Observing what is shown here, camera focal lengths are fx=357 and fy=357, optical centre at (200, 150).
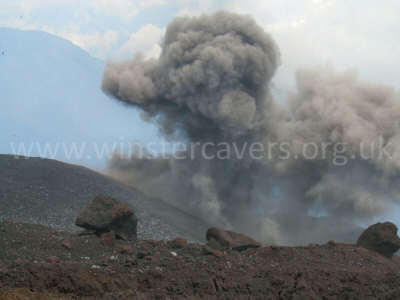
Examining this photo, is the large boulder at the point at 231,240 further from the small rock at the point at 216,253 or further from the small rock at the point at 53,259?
the small rock at the point at 53,259

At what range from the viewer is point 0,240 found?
28.2ft

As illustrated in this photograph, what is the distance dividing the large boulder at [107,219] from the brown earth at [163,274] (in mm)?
530

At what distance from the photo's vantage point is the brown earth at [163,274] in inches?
225

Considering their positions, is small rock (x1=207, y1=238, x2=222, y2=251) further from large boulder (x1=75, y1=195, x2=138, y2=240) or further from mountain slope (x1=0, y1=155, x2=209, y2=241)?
mountain slope (x1=0, y1=155, x2=209, y2=241)

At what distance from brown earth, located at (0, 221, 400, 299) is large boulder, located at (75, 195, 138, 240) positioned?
1.74ft

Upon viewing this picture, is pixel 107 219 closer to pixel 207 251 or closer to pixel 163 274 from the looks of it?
pixel 207 251

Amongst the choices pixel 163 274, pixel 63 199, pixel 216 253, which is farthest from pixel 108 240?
pixel 63 199

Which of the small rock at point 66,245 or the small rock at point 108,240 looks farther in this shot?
the small rock at point 108,240

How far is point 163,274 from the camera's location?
6.94m

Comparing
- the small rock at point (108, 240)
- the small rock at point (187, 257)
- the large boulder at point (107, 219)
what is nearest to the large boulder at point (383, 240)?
the small rock at point (187, 257)

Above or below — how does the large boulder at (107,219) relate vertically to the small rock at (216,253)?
above

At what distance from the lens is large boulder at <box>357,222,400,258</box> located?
41.4 ft

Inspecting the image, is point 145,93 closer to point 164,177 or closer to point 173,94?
point 173,94

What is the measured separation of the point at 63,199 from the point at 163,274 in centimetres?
987
